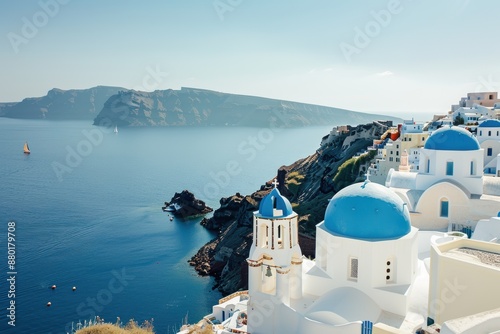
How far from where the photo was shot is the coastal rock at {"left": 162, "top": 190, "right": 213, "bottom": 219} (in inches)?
Answer: 2121

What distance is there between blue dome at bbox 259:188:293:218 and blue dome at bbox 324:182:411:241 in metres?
1.58

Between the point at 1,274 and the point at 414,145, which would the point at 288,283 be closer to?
the point at 414,145

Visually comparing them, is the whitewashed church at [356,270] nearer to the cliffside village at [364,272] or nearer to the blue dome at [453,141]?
the cliffside village at [364,272]

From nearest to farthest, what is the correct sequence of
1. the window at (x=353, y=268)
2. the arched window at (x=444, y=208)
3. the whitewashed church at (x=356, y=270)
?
the whitewashed church at (x=356, y=270) → the window at (x=353, y=268) → the arched window at (x=444, y=208)

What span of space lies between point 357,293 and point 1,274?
31801 millimetres

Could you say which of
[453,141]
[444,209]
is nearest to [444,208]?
[444,209]

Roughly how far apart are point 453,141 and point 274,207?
35.3 feet

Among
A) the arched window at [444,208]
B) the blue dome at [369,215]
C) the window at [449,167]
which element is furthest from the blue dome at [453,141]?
the blue dome at [369,215]

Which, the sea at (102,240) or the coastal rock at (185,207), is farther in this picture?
the coastal rock at (185,207)

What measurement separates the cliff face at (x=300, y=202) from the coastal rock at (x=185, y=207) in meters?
3.72

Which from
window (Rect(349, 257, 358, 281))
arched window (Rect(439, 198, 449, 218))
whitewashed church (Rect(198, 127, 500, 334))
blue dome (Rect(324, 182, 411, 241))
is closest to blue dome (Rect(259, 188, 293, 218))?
whitewashed church (Rect(198, 127, 500, 334))

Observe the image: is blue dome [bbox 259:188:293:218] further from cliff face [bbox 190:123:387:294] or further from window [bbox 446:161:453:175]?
cliff face [bbox 190:123:387:294]

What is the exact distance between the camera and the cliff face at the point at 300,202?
34469 millimetres

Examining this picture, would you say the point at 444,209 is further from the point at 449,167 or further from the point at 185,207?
the point at 185,207
